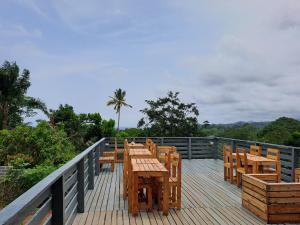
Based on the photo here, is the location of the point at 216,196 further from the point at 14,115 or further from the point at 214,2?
the point at 14,115

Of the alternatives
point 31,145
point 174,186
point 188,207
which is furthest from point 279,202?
point 31,145

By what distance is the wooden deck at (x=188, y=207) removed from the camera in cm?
465

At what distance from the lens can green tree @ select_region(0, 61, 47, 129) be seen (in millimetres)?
22766

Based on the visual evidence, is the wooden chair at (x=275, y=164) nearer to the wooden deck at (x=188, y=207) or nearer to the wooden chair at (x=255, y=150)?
the wooden chair at (x=255, y=150)

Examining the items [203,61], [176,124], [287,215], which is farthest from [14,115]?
[287,215]

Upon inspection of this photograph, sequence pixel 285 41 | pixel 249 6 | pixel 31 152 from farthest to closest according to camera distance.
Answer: pixel 31 152
pixel 285 41
pixel 249 6

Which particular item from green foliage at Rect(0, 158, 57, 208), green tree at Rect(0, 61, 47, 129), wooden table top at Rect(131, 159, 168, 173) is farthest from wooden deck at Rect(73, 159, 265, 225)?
green tree at Rect(0, 61, 47, 129)

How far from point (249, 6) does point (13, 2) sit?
12.2 metres

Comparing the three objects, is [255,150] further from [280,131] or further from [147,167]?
[280,131]

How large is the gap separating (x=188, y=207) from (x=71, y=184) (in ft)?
6.55

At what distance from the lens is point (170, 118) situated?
81.9 feet

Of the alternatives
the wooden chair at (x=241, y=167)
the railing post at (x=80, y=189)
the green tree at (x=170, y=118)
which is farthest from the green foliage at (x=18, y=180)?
the green tree at (x=170, y=118)

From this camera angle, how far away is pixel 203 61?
18.9 m

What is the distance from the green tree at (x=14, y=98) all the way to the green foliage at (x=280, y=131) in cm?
1791
